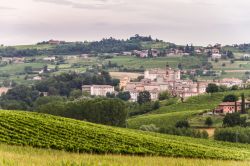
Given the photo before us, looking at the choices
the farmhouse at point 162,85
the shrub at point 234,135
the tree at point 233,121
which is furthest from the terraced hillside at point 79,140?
the farmhouse at point 162,85

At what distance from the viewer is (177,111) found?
68625 millimetres

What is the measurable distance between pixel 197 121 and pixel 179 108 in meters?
11.8

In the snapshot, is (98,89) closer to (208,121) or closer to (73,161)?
(208,121)

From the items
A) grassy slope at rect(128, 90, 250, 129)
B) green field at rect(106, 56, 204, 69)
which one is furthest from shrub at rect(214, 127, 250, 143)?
green field at rect(106, 56, 204, 69)

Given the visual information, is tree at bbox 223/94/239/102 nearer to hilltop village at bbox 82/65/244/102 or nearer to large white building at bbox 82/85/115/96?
hilltop village at bbox 82/65/244/102

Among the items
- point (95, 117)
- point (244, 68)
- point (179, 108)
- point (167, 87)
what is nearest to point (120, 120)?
point (95, 117)

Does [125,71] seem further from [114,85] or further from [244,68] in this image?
[244,68]

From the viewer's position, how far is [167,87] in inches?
5359

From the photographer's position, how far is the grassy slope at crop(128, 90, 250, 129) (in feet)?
197

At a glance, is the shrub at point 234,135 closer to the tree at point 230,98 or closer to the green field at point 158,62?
the tree at point 230,98

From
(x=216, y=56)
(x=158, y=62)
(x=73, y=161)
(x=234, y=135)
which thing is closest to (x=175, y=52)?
A: (x=216, y=56)

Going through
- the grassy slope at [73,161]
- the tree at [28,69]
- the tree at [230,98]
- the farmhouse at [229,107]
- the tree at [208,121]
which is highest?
the grassy slope at [73,161]

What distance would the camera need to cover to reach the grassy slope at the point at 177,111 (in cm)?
6012

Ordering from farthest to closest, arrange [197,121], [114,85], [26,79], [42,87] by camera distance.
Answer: [26,79] < [114,85] < [42,87] < [197,121]
